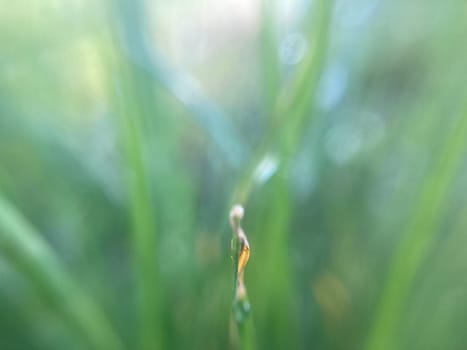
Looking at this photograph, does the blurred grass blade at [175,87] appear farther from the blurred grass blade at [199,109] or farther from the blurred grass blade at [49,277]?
the blurred grass blade at [49,277]

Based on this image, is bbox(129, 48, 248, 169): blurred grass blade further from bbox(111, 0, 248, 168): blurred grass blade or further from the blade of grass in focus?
the blade of grass in focus

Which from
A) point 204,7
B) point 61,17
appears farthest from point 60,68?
point 204,7

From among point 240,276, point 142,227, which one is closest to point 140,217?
point 142,227

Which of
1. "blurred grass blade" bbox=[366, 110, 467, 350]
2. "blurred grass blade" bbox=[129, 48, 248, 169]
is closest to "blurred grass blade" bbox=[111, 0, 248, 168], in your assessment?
"blurred grass blade" bbox=[129, 48, 248, 169]

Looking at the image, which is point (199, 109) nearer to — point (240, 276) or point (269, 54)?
point (269, 54)

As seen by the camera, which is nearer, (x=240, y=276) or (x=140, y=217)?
(x=240, y=276)

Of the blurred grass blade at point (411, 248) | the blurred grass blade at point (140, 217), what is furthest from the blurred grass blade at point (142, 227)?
the blurred grass blade at point (411, 248)

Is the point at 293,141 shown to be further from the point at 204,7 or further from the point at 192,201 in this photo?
the point at 204,7
